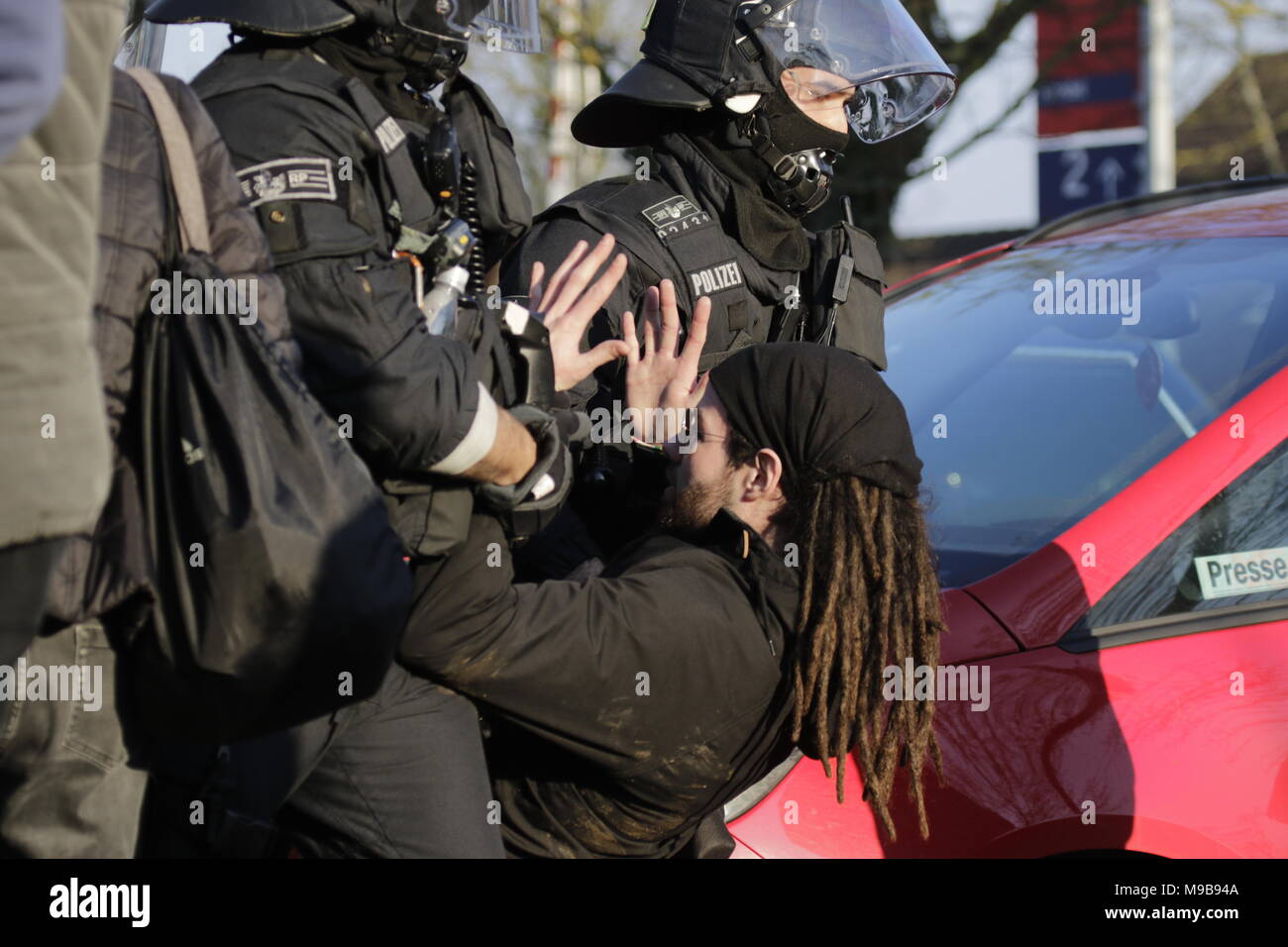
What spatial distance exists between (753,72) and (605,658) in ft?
4.98

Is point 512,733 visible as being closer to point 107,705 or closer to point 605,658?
point 605,658

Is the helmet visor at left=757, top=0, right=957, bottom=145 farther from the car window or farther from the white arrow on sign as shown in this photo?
the white arrow on sign

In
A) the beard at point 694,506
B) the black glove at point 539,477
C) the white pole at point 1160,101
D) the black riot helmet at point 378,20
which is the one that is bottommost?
the beard at point 694,506

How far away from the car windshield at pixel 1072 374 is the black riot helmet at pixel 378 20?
1177 millimetres

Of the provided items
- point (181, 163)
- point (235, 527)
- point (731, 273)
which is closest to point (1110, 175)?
point (731, 273)

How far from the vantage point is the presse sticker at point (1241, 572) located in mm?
2465

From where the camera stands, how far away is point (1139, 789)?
2.31 meters

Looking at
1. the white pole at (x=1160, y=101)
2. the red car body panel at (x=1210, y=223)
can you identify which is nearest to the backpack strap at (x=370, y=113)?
the red car body panel at (x=1210, y=223)

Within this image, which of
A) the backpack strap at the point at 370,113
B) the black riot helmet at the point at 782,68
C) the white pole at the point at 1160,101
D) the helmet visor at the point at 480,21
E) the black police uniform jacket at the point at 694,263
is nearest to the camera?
the backpack strap at the point at 370,113

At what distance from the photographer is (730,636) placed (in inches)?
88.1

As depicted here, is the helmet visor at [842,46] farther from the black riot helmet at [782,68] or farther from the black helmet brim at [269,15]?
the black helmet brim at [269,15]

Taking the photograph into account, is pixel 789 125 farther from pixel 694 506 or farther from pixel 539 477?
pixel 539 477

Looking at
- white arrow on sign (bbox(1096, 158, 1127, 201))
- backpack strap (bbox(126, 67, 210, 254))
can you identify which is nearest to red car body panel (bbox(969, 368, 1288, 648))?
backpack strap (bbox(126, 67, 210, 254))
